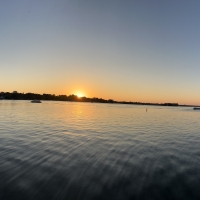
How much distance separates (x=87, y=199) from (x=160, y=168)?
7.82m

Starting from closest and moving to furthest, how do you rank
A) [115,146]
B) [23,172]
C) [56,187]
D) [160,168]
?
[56,187] → [23,172] → [160,168] → [115,146]

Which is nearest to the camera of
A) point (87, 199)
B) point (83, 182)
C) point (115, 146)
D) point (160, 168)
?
point (87, 199)

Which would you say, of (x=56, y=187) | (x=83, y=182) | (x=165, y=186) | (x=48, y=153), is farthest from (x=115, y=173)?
(x=48, y=153)

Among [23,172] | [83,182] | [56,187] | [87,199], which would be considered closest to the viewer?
[87,199]

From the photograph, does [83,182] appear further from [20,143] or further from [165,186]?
[20,143]

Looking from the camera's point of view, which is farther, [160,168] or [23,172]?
[160,168]

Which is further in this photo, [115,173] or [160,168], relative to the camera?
[160,168]

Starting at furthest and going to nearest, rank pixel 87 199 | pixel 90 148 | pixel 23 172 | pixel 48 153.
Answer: pixel 90 148
pixel 48 153
pixel 23 172
pixel 87 199

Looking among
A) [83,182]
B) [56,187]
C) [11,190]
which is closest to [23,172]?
[11,190]

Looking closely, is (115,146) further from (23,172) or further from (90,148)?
(23,172)

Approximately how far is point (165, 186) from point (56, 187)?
23.5ft

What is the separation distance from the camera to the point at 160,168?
49.7ft

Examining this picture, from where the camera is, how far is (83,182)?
39.4 ft

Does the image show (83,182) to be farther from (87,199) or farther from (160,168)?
(160,168)
